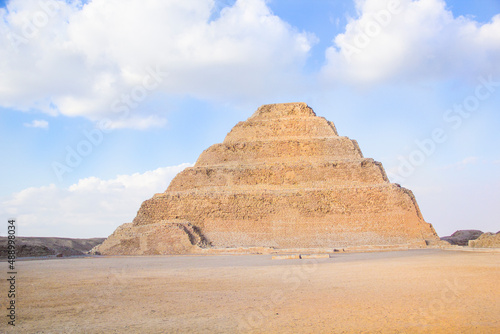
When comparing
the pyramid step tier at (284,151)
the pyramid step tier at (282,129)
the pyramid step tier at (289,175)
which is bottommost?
the pyramid step tier at (289,175)

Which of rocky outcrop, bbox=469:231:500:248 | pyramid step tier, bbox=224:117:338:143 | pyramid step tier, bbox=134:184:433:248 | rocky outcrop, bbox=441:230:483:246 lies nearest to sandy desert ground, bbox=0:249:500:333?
rocky outcrop, bbox=469:231:500:248

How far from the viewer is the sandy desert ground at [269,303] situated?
606cm

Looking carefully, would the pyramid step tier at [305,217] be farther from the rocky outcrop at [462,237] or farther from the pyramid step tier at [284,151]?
the rocky outcrop at [462,237]

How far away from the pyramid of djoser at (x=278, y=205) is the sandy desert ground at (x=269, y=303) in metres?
17.4

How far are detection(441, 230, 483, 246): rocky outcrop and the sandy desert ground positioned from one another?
31.4 m

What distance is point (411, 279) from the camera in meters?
10.6

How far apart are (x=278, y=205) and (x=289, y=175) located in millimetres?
3729

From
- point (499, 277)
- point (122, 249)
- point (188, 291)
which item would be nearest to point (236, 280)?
point (188, 291)

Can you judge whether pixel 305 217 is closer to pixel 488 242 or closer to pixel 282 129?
pixel 488 242

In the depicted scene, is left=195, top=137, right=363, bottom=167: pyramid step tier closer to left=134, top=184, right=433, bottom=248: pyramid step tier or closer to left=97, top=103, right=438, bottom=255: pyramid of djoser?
left=97, top=103, right=438, bottom=255: pyramid of djoser

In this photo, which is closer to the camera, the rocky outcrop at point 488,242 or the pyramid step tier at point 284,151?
the rocky outcrop at point 488,242

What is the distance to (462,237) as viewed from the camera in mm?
43000

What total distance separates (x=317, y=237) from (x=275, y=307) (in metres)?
22.7

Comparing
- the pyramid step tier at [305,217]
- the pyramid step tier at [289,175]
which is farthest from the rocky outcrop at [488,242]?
the pyramid step tier at [289,175]
